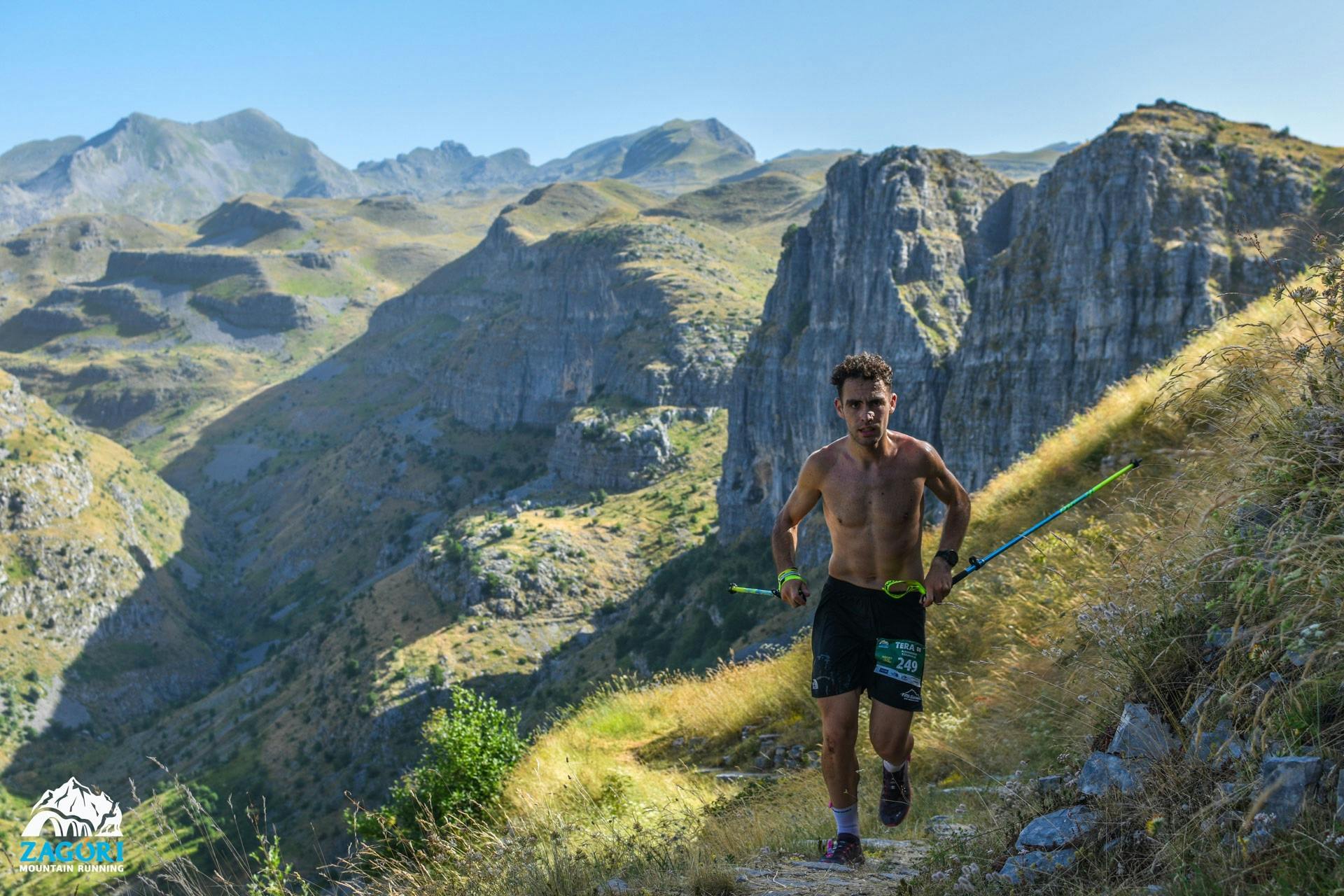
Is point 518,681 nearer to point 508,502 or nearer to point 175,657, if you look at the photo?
point 508,502

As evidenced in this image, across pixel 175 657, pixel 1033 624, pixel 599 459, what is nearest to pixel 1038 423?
pixel 1033 624

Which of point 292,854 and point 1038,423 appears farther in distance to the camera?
point 292,854

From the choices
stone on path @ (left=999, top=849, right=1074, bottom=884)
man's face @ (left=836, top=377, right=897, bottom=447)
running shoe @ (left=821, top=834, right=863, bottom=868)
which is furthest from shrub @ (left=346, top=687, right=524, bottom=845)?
stone on path @ (left=999, top=849, right=1074, bottom=884)

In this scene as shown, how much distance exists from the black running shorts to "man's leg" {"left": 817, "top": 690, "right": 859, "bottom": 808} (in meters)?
0.09

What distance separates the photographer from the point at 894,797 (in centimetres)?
640

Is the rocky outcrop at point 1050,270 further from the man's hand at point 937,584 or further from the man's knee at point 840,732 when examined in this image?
the man's knee at point 840,732

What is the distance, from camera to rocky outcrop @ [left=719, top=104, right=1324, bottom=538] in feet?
137

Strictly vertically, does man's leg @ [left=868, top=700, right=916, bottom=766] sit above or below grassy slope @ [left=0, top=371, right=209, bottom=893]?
above

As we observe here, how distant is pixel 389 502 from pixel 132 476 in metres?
45.6

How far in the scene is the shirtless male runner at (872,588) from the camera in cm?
621

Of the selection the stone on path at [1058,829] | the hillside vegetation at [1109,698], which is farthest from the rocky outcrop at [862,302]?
the stone on path at [1058,829]

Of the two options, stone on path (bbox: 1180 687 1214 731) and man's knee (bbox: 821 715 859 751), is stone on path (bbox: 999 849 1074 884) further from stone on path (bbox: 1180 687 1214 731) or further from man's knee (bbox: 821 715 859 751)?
man's knee (bbox: 821 715 859 751)

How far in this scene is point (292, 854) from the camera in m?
54.4

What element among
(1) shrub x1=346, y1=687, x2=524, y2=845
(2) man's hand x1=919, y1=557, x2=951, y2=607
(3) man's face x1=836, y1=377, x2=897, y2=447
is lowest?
(1) shrub x1=346, y1=687, x2=524, y2=845
